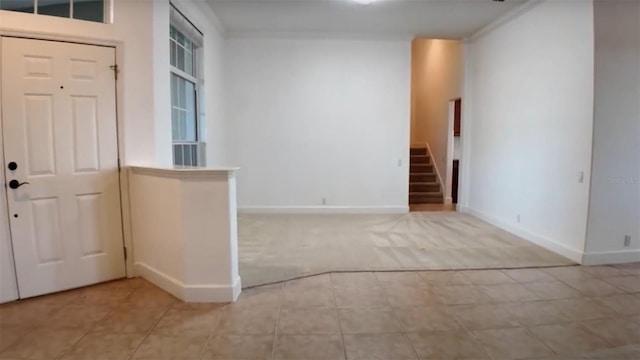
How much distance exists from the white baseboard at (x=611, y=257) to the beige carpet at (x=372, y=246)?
0.17 meters

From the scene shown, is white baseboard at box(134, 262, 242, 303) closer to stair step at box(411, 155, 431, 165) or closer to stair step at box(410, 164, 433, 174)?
stair step at box(410, 164, 433, 174)

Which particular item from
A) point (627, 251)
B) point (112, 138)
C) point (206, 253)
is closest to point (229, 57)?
point (112, 138)

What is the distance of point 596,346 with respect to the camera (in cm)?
238

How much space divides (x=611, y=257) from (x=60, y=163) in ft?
17.7

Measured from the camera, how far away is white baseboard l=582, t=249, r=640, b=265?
3.96 m

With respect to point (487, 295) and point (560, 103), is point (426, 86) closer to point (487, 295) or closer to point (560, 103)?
point (560, 103)

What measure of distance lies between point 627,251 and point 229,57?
19.9 ft

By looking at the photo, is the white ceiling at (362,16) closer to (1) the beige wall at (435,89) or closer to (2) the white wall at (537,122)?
(2) the white wall at (537,122)

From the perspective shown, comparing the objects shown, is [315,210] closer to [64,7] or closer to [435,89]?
[435,89]

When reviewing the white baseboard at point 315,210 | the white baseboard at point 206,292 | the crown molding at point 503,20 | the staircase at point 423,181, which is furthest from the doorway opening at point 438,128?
the white baseboard at point 206,292

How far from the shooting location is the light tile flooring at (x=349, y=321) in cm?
232

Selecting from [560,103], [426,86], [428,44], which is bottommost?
[560,103]

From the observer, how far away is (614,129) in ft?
12.7

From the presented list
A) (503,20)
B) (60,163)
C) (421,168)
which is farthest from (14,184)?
(421,168)
